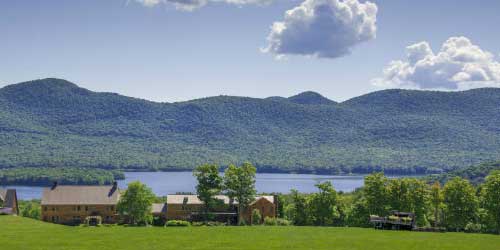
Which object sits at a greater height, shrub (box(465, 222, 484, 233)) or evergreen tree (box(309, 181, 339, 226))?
evergreen tree (box(309, 181, 339, 226))

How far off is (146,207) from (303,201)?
74.1ft

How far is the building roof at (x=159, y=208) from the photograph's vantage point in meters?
114

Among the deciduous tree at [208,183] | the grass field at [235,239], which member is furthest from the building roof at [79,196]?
the grass field at [235,239]

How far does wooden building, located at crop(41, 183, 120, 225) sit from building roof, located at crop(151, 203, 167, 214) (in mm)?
6165

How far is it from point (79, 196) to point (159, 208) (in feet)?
43.7

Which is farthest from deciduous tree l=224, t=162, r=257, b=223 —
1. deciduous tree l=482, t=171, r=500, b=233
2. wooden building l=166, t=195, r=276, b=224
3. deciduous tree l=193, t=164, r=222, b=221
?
deciduous tree l=482, t=171, r=500, b=233

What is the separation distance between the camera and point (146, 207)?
10025 cm

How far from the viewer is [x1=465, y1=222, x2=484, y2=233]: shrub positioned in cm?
8266

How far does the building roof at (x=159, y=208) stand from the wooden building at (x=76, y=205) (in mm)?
6165

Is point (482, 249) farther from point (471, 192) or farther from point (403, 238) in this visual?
point (471, 192)

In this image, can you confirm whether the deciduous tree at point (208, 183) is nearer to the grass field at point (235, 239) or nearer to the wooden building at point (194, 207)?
the wooden building at point (194, 207)

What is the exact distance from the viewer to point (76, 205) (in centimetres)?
11431

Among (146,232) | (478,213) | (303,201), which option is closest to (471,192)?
(478,213)

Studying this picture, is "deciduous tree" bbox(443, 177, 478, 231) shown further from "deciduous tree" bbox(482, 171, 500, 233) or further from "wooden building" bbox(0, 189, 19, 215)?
"wooden building" bbox(0, 189, 19, 215)
